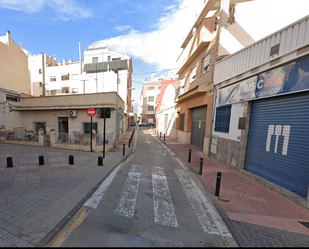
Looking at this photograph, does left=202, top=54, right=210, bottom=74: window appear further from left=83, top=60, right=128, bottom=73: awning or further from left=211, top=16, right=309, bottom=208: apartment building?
left=83, top=60, right=128, bottom=73: awning

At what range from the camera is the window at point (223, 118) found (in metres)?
7.54

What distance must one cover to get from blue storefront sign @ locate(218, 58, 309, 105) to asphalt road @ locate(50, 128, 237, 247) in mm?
4652

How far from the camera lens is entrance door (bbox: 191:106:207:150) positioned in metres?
11.2

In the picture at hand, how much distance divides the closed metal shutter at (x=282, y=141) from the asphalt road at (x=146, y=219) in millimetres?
2913

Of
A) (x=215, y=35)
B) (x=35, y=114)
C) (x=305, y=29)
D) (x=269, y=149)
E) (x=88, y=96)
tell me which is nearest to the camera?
(x=305, y=29)

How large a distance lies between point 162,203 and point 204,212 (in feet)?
3.76

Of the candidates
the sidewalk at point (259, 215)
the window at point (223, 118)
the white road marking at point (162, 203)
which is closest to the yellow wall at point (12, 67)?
the white road marking at point (162, 203)

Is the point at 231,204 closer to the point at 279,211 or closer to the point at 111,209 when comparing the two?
the point at 279,211

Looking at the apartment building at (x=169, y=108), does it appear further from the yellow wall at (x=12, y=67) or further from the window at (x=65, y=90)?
the yellow wall at (x=12, y=67)

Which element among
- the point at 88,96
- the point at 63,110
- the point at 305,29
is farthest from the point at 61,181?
the point at 305,29

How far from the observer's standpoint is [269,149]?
519 centimetres

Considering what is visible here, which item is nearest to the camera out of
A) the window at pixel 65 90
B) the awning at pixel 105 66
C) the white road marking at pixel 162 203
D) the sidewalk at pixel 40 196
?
the sidewalk at pixel 40 196

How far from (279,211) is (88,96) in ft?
40.9

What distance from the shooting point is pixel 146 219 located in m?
3.09
